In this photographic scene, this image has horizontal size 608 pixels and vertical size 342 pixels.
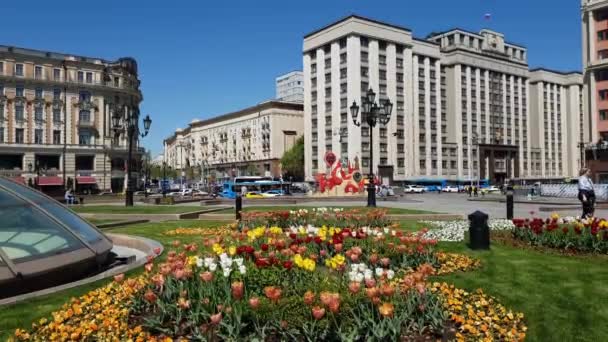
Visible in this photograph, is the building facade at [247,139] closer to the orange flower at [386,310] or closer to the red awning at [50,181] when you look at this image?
the red awning at [50,181]

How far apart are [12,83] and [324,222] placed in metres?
59.1

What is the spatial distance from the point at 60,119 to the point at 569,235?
211ft

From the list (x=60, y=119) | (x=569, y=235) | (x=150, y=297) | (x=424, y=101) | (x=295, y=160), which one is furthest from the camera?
(x=295, y=160)

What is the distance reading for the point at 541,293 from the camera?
6.53 m

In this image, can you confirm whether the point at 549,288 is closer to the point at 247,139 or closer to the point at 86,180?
the point at 86,180

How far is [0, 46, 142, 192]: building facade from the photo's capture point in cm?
5794

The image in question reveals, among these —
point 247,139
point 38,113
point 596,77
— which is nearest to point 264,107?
point 247,139

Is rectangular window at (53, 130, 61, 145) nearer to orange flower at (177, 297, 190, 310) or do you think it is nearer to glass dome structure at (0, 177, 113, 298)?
glass dome structure at (0, 177, 113, 298)

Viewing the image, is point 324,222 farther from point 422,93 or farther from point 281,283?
point 422,93

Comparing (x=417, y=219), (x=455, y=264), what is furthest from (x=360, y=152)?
(x=455, y=264)

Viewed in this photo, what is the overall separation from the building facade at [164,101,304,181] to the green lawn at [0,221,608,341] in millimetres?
84631

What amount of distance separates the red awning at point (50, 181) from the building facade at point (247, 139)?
4244 cm

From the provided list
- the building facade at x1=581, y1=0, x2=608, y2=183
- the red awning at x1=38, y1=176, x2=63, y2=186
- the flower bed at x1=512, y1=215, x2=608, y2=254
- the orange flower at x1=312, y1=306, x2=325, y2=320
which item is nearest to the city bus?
the red awning at x1=38, y1=176, x2=63, y2=186

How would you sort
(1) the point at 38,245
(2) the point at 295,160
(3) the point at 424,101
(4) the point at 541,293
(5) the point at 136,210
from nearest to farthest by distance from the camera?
(4) the point at 541,293
(1) the point at 38,245
(5) the point at 136,210
(3) the point at 424,101
(2) the point at 295,160
